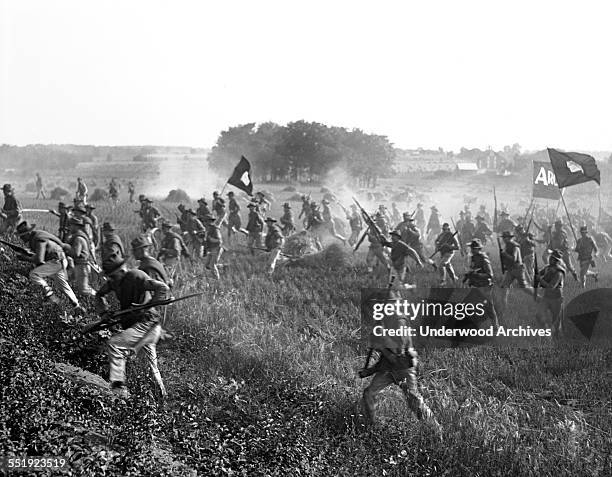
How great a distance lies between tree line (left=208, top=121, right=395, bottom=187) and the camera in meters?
67.0

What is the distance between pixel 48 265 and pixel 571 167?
493 inches

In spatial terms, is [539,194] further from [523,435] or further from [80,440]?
[80,440]

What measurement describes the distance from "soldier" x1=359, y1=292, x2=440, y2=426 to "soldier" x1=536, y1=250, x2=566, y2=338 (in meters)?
4.81

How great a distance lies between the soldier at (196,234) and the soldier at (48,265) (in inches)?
236

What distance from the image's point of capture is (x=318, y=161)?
67250mm

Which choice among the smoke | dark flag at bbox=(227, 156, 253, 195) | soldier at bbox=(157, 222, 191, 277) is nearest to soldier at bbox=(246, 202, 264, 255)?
dark flag at bbox=(227, 156, 253, 195)

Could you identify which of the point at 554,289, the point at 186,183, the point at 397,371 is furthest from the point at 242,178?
the point at 186,183

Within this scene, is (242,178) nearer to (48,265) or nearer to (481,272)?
(48,265)

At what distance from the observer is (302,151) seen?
66875 millimetres

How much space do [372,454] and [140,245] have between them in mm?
4425

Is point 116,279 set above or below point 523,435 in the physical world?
above

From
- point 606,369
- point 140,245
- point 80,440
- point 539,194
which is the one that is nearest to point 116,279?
point 140,245

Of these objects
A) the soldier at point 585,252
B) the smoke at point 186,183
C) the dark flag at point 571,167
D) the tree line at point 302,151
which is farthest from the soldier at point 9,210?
the tree line at point 302,151

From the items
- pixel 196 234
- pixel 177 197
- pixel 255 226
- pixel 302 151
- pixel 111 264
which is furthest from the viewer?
pixel 302 151
